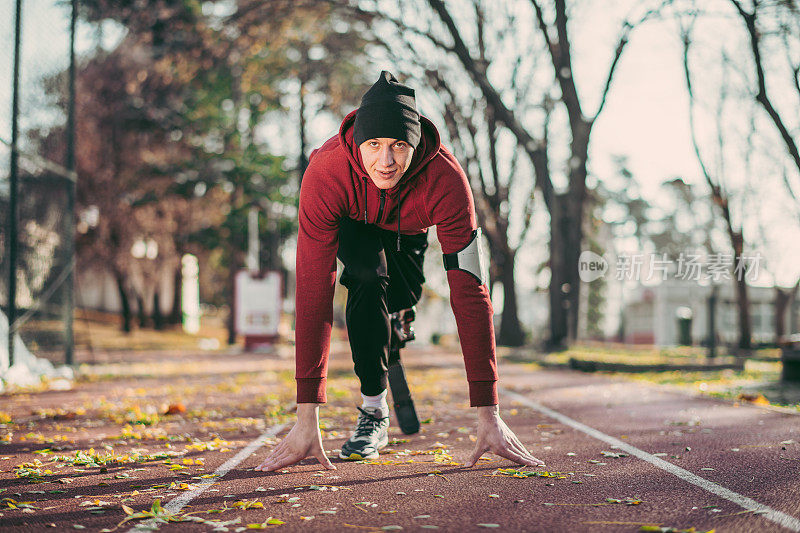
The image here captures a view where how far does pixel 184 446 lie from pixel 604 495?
2812 mm

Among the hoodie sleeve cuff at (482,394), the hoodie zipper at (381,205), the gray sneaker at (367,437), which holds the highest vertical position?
the hoodie zipper at (381,205)

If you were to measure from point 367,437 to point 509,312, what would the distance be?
22102mm

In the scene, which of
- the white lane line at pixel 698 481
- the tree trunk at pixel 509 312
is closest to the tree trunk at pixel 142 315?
the tree trunk at pixel 509 312

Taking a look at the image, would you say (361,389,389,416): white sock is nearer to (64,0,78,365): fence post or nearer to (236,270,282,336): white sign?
(64,0,78,365): fence post

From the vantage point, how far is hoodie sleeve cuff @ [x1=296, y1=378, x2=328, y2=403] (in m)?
3.75

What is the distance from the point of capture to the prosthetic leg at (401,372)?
4.93 m

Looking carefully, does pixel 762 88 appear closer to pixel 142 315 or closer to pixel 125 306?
pixel 125 306

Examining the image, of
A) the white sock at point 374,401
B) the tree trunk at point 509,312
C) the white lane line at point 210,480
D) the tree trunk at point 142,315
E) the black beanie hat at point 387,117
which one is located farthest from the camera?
the tree trunk at point 142,315

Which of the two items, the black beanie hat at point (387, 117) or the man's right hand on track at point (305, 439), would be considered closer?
the black beanie hat at point (387, 117)

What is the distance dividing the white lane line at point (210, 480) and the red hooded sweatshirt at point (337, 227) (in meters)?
0.62

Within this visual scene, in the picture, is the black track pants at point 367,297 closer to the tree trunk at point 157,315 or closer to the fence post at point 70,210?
the fence post at point 70,210

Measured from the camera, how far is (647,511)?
3057mm

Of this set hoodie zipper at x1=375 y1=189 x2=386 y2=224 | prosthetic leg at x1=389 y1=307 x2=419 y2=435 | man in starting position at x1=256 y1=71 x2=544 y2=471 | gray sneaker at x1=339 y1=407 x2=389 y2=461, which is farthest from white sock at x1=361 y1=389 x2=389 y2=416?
hoodie zipper at x1=375 y1=189 x2=386 y2=224

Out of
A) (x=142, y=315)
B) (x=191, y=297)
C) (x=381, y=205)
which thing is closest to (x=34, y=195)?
(x=381, y=205)
